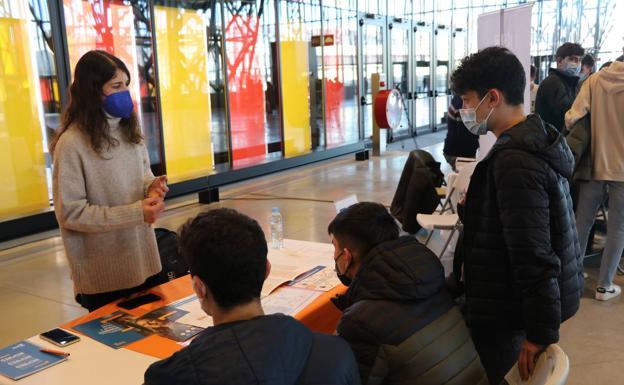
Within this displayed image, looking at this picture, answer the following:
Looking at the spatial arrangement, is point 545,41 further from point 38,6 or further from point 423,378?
point 423,378

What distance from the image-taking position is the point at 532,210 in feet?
5.32

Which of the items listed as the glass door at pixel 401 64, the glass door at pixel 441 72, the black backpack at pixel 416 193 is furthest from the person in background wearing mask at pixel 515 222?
the glass door at pixel 441 72

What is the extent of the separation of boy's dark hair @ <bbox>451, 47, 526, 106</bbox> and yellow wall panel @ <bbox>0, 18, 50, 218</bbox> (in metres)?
5.34

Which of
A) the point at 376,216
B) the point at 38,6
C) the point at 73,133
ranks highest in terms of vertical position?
the point at 38,6

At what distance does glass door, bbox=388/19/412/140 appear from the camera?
13.6 metres

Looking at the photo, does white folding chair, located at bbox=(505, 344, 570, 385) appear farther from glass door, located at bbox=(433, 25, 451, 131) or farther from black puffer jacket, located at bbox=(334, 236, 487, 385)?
glass door, located at bbox=(433, 25, 451, 131)

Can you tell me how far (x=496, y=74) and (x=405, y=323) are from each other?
2.73 feet

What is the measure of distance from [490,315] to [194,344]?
105cm

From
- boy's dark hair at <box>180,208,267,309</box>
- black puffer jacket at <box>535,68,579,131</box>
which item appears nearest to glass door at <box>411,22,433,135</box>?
black puffer jacket at <box>535,68,579,131</box>

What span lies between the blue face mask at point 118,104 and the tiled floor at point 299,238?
2.12m

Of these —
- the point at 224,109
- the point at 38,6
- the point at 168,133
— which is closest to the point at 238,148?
the point at 224,109

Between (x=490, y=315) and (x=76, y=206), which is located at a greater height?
(x=76, y=206)

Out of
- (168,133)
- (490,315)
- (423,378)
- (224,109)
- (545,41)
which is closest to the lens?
(423,378)

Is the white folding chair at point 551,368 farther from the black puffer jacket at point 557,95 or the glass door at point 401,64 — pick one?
the glass door at point 401,64
